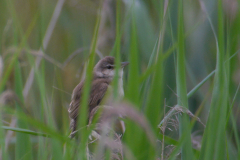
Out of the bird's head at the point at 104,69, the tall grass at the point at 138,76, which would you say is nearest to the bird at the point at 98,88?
the bird's head at the point at 104,69

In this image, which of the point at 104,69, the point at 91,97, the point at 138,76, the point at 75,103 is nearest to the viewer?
the point at 138,76

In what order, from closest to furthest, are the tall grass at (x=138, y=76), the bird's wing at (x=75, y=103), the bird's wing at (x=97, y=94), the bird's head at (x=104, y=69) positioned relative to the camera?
1. the tall grass at (x=138, y=76)
2. the bird's wing at (x=75, y=103)
3. the bird's wing at (x=97, y=94)
4. the bird's head at (x=104, y=69)

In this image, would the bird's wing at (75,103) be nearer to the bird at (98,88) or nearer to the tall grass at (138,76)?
the bird at (98,88)

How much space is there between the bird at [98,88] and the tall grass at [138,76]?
0.41ft

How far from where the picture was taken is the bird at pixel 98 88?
2850 millimetres

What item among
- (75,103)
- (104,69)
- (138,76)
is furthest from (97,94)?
(138,76)

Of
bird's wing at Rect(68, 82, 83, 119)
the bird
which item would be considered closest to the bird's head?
the bird

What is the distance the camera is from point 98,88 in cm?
310

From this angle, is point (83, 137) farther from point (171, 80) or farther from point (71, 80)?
point (71, 80)

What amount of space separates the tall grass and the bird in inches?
5.0

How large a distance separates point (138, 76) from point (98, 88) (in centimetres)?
166

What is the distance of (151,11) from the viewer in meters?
3.30

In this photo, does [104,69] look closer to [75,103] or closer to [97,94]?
[97,94]

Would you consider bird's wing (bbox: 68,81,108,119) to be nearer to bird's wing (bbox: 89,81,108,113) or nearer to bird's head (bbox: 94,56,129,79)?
bird's wing (bbox: 89,81,108,113)
